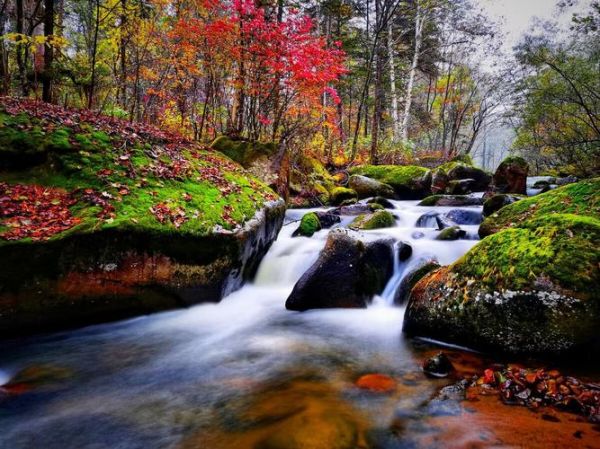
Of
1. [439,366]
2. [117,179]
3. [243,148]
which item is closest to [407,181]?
[243,148]

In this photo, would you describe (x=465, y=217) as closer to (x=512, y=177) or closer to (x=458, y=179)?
(x=512, y=177)

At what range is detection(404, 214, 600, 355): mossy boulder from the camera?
328 centimetres

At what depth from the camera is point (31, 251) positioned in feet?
12.7

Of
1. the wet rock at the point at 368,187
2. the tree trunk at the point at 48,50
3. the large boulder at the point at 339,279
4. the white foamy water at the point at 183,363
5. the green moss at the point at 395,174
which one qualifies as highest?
the tree trunk at the point at 48,50

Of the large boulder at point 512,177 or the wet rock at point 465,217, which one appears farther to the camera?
the large boulder at point 512,177

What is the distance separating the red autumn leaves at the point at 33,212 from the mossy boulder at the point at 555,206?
6.34m

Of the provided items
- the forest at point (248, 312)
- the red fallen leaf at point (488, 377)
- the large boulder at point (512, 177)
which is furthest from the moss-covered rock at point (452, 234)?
the large boulder at point (512, 177)

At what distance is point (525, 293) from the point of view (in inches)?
136

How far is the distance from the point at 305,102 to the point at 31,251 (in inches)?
409

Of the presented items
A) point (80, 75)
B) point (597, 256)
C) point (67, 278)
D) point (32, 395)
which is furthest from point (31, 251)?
point (80, 75)

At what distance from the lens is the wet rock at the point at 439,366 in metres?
3.44

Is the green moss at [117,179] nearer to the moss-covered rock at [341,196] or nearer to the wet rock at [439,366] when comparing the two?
the wet rock at [439,366]

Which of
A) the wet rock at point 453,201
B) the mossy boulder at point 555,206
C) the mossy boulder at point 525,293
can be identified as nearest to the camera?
the mossy boulder at point 525,293

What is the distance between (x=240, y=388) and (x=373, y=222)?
6.46 metres
